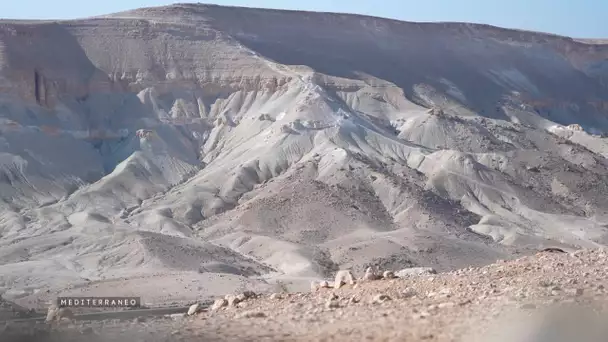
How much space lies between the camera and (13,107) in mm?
83000

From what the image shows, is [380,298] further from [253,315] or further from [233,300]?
[233,300]

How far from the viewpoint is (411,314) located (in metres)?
11.4

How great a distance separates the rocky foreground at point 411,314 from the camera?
34.8 feet

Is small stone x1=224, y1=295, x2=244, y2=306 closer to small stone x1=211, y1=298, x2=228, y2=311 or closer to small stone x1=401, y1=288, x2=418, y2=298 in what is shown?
small stone x1=211, y1=298, x2=228, y2=311

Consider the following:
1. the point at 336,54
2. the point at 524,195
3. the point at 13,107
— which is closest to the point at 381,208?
the point at 524,195

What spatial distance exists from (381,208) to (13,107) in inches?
1356

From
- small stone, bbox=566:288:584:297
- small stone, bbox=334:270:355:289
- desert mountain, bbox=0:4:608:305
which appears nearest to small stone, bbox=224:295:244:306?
small stone, bbox=334:270:355:289

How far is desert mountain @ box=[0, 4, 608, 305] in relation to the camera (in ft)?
181

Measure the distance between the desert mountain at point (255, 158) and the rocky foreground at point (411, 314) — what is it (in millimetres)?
25050

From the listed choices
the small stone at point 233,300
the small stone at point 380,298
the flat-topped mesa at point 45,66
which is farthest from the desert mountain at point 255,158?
the small stone at point 380,298

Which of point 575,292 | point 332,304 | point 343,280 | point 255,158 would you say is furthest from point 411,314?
point 255,158

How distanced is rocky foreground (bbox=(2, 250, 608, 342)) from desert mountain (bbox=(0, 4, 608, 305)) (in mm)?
25050

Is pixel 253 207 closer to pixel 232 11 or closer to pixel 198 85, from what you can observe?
pixel 198 85

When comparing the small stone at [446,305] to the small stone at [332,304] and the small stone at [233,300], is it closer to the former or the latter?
the small stone at [332,304]
